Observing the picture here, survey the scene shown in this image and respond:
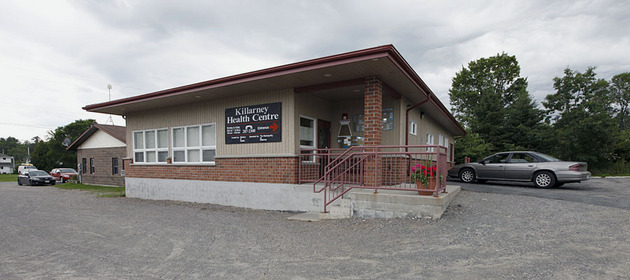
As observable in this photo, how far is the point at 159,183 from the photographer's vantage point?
34.9 ft

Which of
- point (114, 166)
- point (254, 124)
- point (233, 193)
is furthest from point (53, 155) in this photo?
point (254, 124)

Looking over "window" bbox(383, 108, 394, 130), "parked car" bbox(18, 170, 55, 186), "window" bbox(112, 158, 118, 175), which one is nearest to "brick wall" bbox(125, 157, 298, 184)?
"window" bbox(383, 108, 394, 130)

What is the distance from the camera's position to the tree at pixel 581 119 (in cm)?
2022

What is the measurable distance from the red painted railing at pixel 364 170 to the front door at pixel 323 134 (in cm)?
60

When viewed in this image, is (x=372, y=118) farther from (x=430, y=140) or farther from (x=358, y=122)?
(x=430, y=140)

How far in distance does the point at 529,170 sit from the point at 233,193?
9726mm

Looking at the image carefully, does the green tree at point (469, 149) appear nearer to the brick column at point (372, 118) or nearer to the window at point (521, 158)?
the window at point (521, 158)

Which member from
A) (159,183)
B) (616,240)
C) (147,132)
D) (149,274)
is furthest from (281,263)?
(147,132)

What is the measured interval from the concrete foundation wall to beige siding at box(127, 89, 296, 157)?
2.99 ft

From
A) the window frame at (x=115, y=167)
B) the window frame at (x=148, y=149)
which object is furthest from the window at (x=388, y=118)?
the window frame at (x=115, y=167)

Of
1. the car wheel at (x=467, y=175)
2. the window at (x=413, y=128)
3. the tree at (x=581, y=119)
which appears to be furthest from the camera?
the tree at (x=581, y=119)

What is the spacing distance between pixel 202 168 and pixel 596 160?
2437 cm

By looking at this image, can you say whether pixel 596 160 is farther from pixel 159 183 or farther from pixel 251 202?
pixel 159 183

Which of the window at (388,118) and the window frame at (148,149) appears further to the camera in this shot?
the window frame at (148,149)
